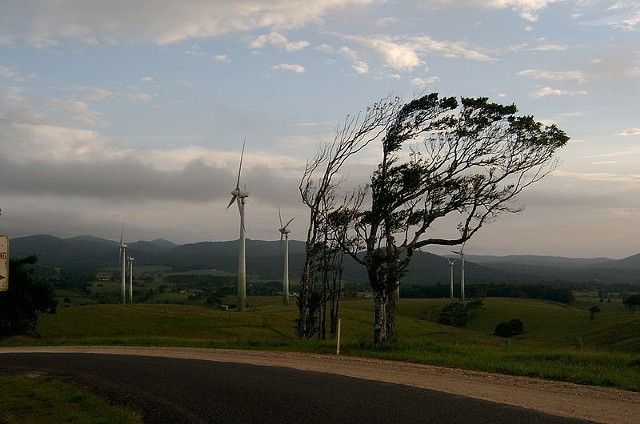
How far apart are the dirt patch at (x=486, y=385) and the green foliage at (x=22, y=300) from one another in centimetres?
2880

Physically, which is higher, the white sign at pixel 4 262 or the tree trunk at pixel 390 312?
the white sign at pixel 4 262

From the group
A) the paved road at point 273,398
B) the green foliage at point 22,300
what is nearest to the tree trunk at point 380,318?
the paved road at point 273,398

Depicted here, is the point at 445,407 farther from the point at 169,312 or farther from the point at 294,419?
the point at 169,312

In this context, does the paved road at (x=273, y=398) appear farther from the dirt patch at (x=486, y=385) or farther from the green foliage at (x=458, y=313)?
the green foliage at (x=458, y=313)

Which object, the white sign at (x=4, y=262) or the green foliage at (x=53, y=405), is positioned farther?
the white sign at (x=4, y=262)

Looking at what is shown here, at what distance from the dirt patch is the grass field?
1.07 m

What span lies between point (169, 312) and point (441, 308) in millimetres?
62187

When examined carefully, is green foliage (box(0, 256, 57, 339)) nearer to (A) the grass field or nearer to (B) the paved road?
(A) the grass field

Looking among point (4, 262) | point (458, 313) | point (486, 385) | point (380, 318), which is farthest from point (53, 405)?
point (458, 313)

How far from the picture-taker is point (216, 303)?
141m

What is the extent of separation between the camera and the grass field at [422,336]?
65.4ft

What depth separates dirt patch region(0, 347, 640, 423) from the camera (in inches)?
518

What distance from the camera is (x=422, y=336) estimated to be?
250 feet

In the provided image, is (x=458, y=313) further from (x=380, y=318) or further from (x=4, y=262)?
(x=4, y=262)
